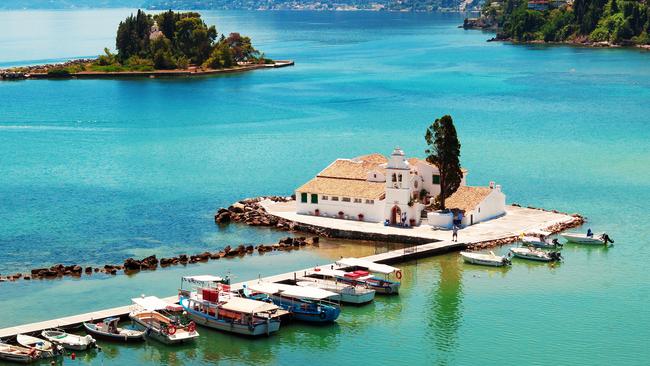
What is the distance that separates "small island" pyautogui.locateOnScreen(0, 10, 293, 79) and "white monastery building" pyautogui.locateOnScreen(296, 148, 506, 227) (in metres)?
108

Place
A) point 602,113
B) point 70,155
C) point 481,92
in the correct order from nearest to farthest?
point 70,155, point 602,113, point 481,92

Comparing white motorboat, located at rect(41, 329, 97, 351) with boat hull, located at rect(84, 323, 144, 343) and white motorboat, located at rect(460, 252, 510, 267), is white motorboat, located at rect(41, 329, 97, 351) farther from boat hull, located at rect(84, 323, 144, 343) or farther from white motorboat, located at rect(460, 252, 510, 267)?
white motorboat, located at rect(460, 252, 510, 267)

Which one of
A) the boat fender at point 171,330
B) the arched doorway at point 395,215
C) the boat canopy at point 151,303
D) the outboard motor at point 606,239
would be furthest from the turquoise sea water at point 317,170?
the arched doorway at point 395,215

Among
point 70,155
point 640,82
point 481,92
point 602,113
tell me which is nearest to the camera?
point 70,155

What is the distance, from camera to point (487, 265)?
57094 mm

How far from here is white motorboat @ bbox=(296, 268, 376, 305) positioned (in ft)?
167

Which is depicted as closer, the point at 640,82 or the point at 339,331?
the point at 339,331

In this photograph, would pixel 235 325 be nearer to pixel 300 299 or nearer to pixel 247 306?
pixel 247 306

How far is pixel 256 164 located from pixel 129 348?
4473 cm

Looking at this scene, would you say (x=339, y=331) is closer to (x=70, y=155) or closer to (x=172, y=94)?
(x=70, y=155)

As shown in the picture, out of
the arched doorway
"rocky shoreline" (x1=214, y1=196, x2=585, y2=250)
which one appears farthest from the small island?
the arched doorway

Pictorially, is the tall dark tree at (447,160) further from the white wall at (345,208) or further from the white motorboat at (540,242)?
the white motorboat at (540,242)

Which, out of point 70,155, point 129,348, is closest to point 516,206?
point 129,348

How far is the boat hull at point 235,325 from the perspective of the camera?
1836 inches
